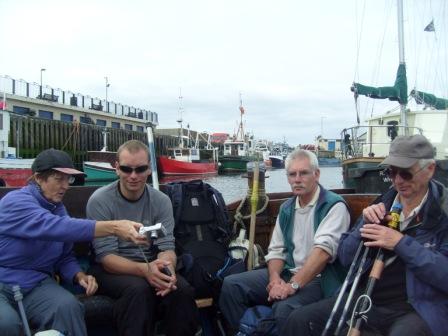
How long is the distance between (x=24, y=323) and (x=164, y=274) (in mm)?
923

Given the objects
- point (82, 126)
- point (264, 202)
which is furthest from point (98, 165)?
point (264, 202)

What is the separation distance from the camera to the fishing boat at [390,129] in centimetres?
1202

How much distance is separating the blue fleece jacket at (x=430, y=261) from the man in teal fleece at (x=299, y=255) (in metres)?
0.67

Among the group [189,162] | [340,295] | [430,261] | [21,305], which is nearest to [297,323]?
[340,295]

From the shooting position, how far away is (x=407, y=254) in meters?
2.53

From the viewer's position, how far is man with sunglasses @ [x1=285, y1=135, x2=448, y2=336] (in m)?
2.50

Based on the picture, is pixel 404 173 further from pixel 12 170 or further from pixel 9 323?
pixel 12 170

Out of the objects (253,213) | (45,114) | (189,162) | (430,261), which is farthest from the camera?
(189,162)

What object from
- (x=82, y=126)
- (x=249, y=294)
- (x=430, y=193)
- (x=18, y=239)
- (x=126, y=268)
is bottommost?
(x=249, y=294)

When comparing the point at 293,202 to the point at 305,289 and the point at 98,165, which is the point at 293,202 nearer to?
the point at 305,289

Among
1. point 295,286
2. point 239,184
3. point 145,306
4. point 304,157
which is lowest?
point 239,184

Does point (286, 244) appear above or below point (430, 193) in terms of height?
below

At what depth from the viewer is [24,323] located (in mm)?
2738

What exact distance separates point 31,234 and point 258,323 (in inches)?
61.2
